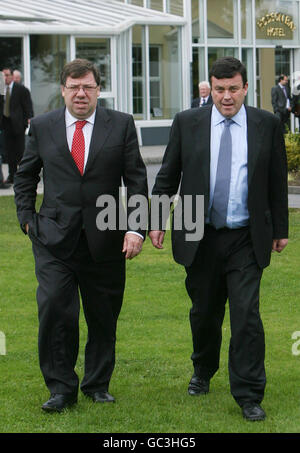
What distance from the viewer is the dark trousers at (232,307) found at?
18.4 feet

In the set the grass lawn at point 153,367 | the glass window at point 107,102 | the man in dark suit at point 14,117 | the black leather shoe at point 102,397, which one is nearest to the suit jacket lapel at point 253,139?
the grass lawn at point 153,367

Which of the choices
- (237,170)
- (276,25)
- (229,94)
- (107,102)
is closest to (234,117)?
(229,94)

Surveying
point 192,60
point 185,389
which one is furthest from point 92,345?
point 192,60

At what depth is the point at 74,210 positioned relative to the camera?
19.0 feet

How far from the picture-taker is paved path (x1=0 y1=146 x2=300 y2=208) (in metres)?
16.8

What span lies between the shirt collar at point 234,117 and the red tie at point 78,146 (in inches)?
31.3

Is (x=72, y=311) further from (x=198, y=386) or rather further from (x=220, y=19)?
(x=220, y=19)

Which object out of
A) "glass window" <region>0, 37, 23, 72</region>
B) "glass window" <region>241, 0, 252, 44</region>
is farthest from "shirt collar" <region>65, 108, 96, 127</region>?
"glass window" <region>241, 0, 252, 44</region>

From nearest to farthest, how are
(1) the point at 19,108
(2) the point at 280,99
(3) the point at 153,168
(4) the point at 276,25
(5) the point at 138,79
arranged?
(1) the point at 19,108, (3) the point at 153,168, (2) the point at 280,99, (5) the point at 138,79, (4) the point at 276,25

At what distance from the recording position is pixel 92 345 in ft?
20.0

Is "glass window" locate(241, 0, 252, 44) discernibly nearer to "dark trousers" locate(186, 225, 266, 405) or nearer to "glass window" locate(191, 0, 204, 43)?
"glass window" locate(191, 0, 204, 43)

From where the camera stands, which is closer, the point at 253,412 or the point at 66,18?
the point at 253,412

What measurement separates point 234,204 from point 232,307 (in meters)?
0.61

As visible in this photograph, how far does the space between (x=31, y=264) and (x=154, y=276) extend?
164 centimetres
